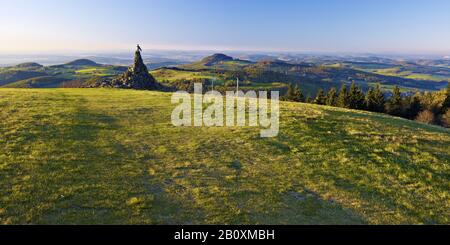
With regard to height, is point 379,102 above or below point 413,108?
above

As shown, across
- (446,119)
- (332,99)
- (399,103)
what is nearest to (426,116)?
(446,119)

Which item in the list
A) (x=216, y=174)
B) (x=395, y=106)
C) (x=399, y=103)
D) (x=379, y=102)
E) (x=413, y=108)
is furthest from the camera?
(x=379, y=102)

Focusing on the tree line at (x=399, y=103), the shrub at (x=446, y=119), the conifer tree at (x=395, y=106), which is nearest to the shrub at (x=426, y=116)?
the tree line at (x=399, y=103)

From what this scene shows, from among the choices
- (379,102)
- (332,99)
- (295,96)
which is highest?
(295,96)

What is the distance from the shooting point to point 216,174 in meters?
15.3

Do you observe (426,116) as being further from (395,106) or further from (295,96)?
(295,96)

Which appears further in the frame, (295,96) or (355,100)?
(295,96)

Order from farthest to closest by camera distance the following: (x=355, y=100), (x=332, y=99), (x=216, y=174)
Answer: (x=332, y=99) < (x=355, y=100) < (x=216, y=174)

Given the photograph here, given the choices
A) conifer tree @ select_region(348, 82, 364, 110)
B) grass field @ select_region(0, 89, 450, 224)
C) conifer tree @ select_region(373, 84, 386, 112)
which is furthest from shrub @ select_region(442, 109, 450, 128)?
grass field @ select_region(0, 89, 450, 224)

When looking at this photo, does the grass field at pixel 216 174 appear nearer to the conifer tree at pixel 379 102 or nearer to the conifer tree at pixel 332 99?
the conifer tree at pixel 379 102
